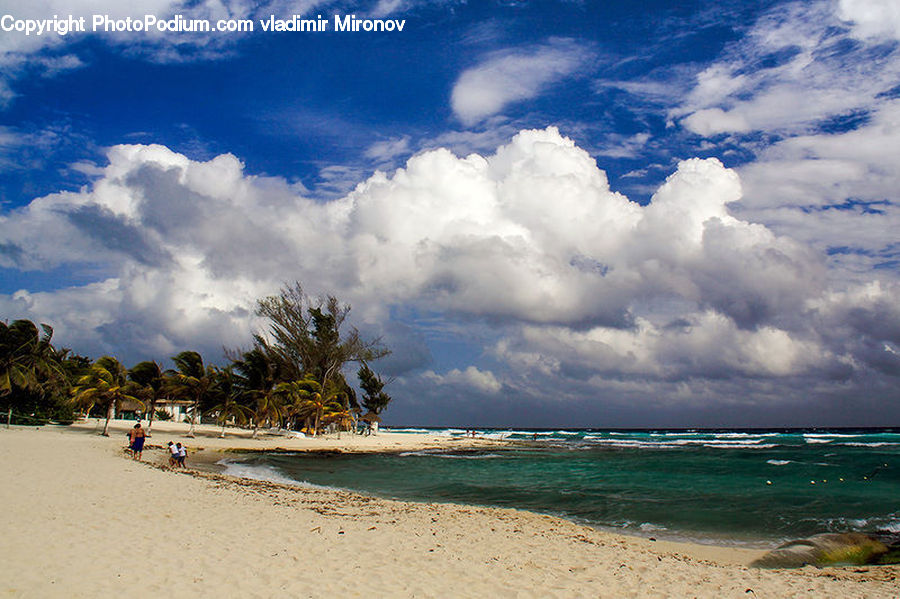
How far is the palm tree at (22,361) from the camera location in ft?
93.1

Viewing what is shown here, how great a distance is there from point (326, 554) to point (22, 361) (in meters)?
30.0

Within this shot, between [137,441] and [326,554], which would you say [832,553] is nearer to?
[326,554]

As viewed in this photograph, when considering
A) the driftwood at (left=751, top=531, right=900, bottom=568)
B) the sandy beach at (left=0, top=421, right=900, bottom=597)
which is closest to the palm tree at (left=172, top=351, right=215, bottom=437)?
the sandy beach at (left=0, top=421, right=900, bottom=597)

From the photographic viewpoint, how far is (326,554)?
7.79m

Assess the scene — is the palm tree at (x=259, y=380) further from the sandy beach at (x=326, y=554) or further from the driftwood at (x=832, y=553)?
the driftwood at (x=832, y=553)

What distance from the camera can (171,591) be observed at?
229 inches

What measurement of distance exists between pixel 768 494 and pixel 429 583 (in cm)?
1683

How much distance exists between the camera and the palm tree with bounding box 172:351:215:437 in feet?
118

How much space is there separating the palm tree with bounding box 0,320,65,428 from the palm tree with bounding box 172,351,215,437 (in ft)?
22.0

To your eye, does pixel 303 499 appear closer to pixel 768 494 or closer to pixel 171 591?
pixel 171 591

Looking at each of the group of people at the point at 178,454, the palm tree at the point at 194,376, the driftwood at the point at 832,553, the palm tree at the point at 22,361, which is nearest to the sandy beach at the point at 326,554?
the driftwood at the point at 832,553

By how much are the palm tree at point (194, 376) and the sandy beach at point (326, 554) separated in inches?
931

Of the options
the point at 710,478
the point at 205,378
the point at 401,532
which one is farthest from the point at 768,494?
the point at 205,378

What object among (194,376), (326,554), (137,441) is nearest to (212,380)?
(194,376)
